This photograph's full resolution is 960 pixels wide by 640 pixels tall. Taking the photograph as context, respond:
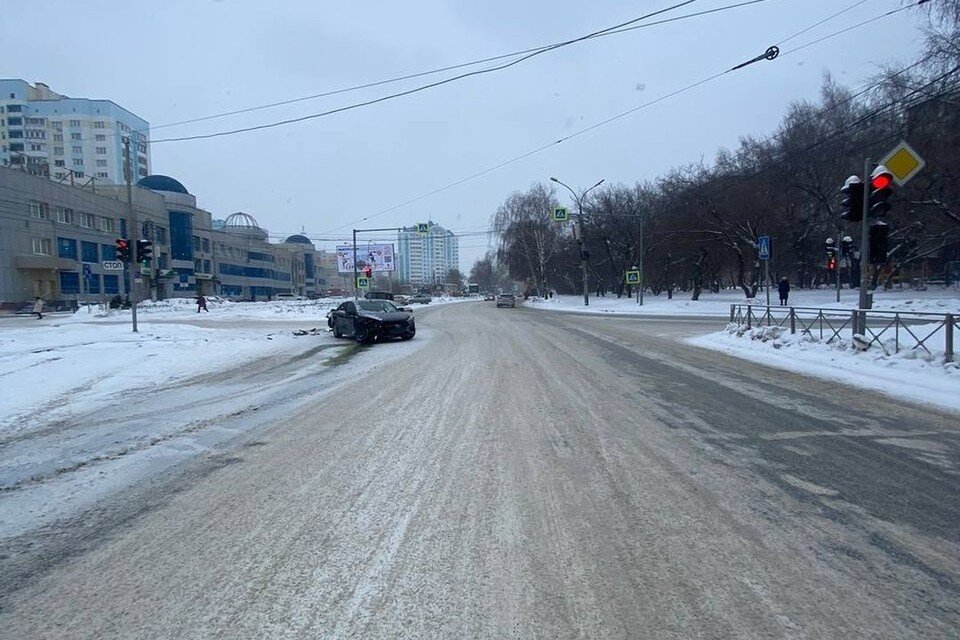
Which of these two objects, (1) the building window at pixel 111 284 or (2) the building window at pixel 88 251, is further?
(1) the building window at pixel 111 284

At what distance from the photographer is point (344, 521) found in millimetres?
4496

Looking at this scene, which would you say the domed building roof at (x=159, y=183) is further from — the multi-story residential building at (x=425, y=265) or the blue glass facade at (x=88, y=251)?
the multi-story residential building at (x=425, y=265)

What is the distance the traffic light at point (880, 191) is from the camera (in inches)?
496

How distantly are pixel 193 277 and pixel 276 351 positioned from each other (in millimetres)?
79522

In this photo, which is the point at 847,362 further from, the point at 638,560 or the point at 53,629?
the point at 53,629

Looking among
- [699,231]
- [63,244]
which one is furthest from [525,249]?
[63,244]

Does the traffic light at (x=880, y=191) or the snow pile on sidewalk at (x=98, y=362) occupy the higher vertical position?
the traffic light at (x=880, y=191)

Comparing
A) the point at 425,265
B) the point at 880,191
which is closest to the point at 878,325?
the point at 880,191

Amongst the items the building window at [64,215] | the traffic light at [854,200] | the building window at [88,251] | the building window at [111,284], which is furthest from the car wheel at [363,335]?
the building window at [111,284]

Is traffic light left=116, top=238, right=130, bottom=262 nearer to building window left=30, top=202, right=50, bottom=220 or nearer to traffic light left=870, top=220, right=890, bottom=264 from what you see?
traffic light left=870, top=220, right=890, bottom=264

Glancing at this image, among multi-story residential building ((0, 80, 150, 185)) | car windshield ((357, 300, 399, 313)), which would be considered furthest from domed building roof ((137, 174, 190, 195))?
car windshield ((357, 300, 399, 313))

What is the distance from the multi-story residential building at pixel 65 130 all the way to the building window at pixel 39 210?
4232cm

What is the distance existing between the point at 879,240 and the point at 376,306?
51.4ft

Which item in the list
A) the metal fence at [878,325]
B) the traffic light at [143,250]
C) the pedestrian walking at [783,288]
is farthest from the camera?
the pedestrian walking at [783,288]
